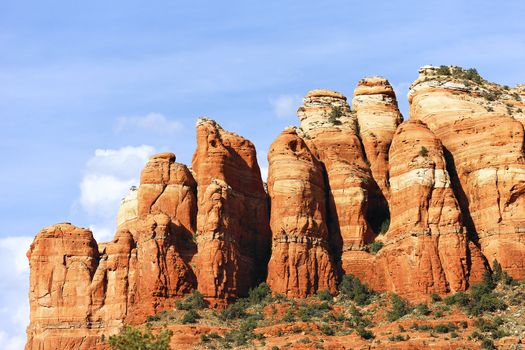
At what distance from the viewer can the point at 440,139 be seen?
13312 centimetres

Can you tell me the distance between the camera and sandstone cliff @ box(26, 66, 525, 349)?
125 metres

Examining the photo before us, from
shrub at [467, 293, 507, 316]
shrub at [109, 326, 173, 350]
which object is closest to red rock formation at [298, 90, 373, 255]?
shrub at [467, 293, 507, 316]

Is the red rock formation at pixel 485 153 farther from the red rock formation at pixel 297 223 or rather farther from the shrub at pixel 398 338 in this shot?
the shrub at pixel 398 338

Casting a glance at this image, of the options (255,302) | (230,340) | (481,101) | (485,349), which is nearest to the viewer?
(485,349)

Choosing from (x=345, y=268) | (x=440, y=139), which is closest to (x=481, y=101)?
(x=440, y=139)

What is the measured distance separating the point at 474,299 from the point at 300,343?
50.6 ft

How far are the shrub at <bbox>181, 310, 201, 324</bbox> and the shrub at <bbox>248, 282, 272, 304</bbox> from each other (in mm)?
6308

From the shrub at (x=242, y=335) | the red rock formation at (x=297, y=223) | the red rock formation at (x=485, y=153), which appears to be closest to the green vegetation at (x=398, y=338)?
the shrub at (x=242, y=335)

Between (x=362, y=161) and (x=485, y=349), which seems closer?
(x=485, y=349)

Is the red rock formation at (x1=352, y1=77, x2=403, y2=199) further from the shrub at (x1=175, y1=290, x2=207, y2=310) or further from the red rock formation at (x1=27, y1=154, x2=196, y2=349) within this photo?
the shrub at (x1=175, y1=290, x2=207, y2=310)

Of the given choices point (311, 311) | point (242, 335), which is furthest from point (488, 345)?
point (242, 335)

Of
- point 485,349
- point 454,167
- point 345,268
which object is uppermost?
point 454,167

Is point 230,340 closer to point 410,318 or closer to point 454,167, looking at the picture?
point 410,318

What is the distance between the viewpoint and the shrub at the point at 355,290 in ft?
413
